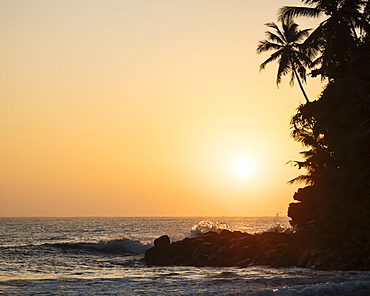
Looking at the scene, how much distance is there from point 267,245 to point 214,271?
6.42 metres

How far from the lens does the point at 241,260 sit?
35.0 m

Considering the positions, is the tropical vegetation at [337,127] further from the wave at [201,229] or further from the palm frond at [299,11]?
the wave at [201,229]

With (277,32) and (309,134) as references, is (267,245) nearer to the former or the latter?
(309,134)

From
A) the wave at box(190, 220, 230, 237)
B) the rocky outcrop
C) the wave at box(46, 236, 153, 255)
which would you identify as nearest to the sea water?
the rocky outcrop

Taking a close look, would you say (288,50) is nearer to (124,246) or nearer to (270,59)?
(270,59)

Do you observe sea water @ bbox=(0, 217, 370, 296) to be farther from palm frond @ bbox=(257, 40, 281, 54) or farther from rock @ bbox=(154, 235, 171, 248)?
palm frond @ bbox=(257, 40, 281, 54)

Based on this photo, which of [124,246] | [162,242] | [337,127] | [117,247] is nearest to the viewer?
[337,127]

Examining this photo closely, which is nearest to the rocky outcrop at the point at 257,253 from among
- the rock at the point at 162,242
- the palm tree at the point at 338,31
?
the rock at the point at 162,242

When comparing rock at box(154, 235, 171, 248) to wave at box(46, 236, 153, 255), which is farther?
wave at box(46, 236, 153, 255)

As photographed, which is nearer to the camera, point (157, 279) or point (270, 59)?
point (157, 279)

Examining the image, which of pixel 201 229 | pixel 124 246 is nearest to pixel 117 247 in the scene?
pixel 124 246

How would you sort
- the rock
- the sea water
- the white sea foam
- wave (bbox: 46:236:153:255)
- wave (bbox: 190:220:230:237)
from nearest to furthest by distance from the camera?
1. the sea water
2. the rock
3. wave (bbox: 46:236:153:255)
4. the white sea foam
5. wave (bbox: 190:220:230:237)

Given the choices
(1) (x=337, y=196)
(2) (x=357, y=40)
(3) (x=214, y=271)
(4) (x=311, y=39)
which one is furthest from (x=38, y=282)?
(2) (x=357, y=40)

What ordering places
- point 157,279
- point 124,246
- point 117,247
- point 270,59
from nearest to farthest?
point 157,279
point 270,59
point 117,247
point 124,246
